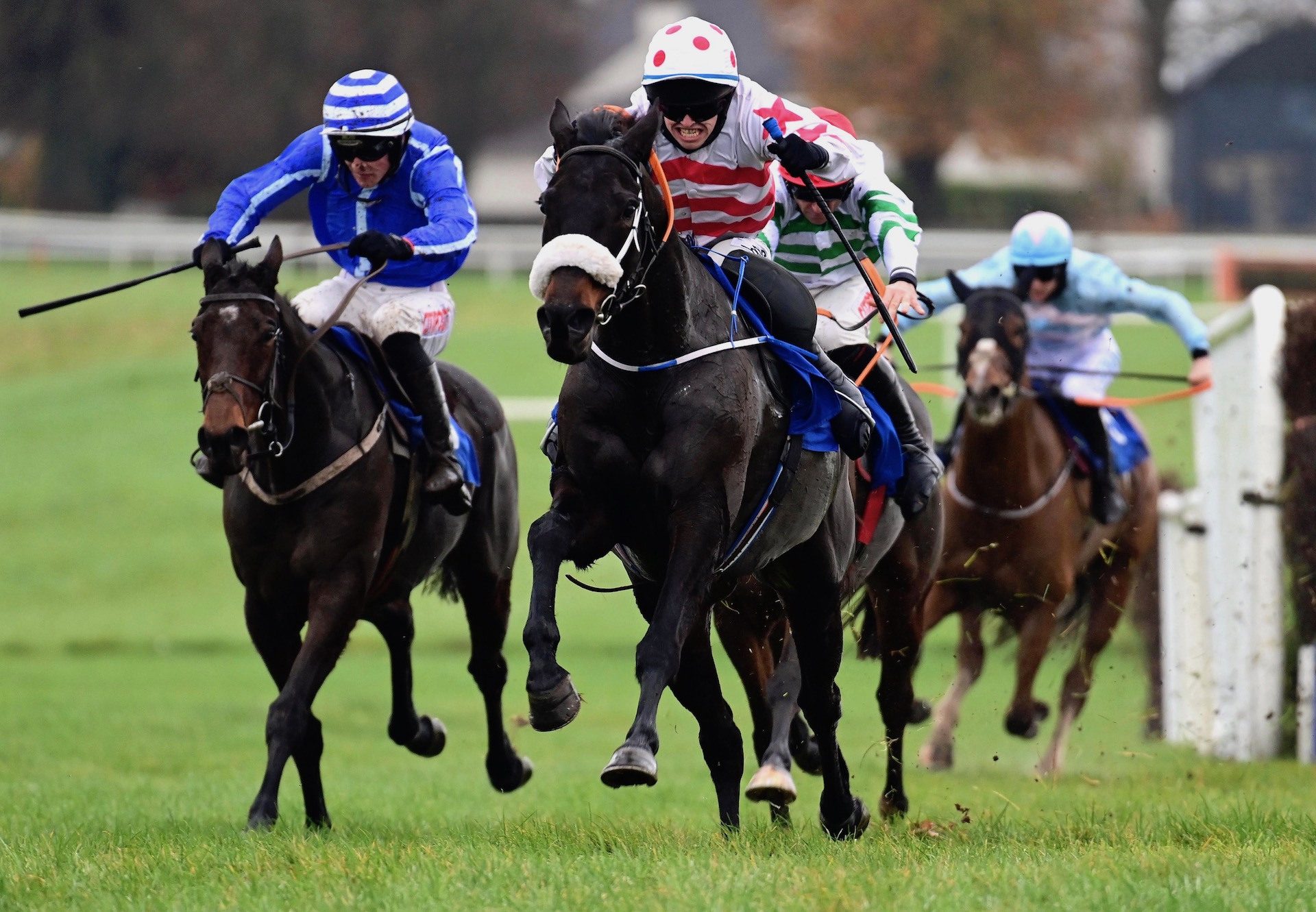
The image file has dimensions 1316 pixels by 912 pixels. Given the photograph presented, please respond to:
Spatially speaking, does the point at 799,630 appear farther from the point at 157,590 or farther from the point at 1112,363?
the point at 157,590

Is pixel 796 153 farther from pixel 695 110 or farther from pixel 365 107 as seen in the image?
pixel 365 107

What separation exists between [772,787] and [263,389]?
2134 millimetres

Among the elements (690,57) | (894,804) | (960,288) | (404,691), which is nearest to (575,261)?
(690,57)

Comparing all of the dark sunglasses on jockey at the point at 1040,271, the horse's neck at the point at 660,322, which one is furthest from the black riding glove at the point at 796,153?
the dark sunglasses on jockey at the point at 1040,271

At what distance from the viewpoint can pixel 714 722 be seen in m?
6.24

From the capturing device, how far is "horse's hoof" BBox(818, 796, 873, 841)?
6.39m

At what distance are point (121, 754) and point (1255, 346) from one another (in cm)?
630

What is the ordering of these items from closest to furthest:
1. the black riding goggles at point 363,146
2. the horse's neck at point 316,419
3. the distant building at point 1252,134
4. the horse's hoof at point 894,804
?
the horse's neck at point 316,419, the black riding goggles at point 363,146, the horse's hoof at point 894,804, the distant building at point 1252,134

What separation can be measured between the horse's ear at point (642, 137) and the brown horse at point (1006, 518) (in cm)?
405

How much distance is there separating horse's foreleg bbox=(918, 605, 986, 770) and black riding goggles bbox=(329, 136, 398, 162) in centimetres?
384

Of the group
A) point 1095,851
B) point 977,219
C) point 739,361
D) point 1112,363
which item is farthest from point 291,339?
point 977,219

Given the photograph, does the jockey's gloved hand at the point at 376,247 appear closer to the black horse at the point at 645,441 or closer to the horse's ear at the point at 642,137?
the black horse at the point at 645,441

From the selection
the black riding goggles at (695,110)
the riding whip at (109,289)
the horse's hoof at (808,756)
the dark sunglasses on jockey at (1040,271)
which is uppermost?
the dark sunglasses on jockey at (1040,271)

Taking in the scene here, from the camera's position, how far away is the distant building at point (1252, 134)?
50562mm
